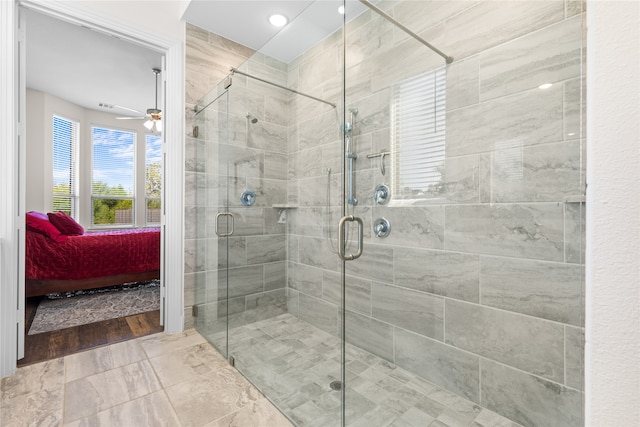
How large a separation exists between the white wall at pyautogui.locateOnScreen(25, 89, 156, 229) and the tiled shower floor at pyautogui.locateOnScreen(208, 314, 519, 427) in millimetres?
4624

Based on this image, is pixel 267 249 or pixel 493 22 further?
pixel 267 249

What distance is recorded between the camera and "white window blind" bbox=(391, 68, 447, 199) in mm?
1701

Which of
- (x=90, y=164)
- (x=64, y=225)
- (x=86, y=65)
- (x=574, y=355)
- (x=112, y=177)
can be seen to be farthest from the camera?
(x=112, y=177)

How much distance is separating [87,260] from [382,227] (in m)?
3.39

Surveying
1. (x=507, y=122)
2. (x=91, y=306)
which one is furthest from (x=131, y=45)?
(x=507, y=122)

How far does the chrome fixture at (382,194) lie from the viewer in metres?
1.73

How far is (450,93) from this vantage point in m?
1.67

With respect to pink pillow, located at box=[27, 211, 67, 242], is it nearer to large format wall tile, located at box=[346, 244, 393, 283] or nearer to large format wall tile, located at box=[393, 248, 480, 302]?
large format wall tile, located at box=[346, 244, 393, 283]

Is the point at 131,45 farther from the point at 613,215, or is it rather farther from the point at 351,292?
the point at 613,215

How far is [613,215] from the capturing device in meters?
0.36

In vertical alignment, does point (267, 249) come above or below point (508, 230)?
below

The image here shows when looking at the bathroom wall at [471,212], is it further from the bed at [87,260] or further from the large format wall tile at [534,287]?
the bed at [87,260]

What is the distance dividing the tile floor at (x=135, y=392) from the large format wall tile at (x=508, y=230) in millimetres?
1285

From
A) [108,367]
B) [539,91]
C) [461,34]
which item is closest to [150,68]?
[108,367]
